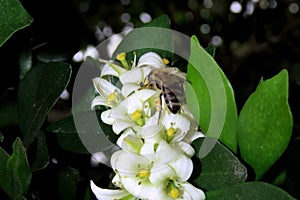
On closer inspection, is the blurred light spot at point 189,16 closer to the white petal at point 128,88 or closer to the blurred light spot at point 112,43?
the blurred light spot at point 112,43

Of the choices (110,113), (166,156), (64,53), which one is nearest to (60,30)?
(64,53)

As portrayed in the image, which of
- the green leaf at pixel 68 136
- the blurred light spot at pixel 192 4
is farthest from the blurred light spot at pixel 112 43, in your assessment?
the blurred light spot at pixel 192 4

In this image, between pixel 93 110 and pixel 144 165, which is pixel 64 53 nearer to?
pixel 93 110

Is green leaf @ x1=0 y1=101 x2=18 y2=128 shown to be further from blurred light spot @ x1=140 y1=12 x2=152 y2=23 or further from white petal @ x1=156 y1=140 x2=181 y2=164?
blurred light spot @ x1=140 y1=12 x2=152 y2=23

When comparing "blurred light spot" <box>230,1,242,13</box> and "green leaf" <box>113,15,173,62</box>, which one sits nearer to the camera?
"green leaf" <box>113,15,173,62</box>

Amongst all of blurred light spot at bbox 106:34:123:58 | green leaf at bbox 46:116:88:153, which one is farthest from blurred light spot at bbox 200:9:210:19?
green leaf at bbox 46:116:88:153
